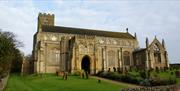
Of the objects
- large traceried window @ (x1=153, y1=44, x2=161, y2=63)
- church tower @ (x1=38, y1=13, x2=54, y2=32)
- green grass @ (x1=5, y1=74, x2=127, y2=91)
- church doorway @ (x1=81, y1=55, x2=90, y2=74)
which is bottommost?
green grass @ (x1=5, y1=74, x2=127, y2=91)

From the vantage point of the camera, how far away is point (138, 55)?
64.6m

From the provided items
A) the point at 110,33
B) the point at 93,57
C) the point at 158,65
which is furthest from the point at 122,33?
the point at 93,57

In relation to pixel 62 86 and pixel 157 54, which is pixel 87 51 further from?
pixel 62 86

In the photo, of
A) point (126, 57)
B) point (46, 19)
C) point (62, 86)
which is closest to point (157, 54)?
point (126, 57)

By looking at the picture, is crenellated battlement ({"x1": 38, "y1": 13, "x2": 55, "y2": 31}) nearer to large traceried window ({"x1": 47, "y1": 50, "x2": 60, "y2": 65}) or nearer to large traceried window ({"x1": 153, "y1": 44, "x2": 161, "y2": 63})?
large traceried window ({"x1": 47, "y1": 50, "x2": 60, "y2": 65})

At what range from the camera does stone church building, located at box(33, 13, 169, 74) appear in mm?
54281

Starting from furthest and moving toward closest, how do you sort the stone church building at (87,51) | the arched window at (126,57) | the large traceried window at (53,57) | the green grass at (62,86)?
the arched window at (126,57)
the large traceried window at (53,57)
the stone church building at (87,51)
the green grass at (62,86)

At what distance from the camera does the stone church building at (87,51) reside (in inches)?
2137

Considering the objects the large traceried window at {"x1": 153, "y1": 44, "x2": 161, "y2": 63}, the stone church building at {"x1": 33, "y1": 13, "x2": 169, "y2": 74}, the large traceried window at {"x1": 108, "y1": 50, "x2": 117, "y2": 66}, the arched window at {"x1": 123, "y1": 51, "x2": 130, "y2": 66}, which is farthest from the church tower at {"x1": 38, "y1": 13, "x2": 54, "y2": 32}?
the large traceried window at {"x1": 153, "y1": 44, "x2": 161, "y2": 63}

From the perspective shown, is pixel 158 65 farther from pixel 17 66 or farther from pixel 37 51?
pixel 17 66

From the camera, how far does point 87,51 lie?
54.7 meters

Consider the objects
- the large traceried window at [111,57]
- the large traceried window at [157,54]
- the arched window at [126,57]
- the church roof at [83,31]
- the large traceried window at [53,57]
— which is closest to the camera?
the large traceried window at [53,57]

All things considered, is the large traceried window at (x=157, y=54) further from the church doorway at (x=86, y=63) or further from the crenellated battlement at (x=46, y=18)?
the crenellated battlement at (x=46, y=18)

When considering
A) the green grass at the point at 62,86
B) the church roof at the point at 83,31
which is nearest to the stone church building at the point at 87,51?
the church roof at the point at 83,31
